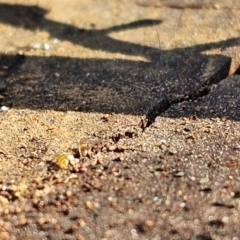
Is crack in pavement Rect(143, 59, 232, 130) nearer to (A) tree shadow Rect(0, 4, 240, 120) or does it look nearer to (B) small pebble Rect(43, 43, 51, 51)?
(A) tree shadow Rect(0, 4, 240, 120)

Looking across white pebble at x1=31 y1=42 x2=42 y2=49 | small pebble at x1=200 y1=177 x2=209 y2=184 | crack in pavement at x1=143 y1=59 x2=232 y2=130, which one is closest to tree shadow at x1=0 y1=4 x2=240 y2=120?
crack in pavement at x1=143 y1=59 x2=232 y2=130

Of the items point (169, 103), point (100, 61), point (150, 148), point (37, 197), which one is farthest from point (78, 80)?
point (37, 197)

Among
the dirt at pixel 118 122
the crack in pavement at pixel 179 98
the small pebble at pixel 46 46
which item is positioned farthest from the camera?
the small pebble at pixel 46 46

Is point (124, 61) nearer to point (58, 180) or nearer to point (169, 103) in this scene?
point (169, 103)

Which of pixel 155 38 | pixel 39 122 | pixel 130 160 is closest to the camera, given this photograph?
pixel 130 160

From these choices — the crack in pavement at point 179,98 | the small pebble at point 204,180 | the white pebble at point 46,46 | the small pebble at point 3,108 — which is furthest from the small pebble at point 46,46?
the small pebble at point 204,180

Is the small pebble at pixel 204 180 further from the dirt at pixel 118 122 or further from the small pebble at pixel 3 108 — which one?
the small pebble at pixel 3 108

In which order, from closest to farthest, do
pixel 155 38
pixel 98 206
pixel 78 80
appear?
1. pixel 98 206
2. pixel 78 80
3. pixel 155 38
